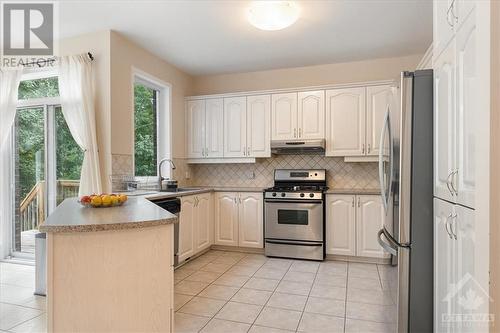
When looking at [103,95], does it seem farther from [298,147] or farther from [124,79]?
[298,147]

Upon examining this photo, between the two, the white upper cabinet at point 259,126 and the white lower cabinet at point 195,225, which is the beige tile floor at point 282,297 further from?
the white upper cabinet at point 259,126

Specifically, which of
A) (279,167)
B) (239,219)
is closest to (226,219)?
(239,219)

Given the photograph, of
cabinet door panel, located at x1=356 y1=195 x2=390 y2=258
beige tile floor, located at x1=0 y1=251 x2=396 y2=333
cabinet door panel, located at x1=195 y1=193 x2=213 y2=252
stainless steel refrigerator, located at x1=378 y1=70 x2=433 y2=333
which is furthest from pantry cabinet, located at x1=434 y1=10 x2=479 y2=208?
cabinet door panel, located at x1=195 y1=193 x2=213 y2=252

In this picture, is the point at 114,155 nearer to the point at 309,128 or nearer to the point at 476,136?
the point at 309,128

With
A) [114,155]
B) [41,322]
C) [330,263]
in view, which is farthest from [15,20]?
[330,263]

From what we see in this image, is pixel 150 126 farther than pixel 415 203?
Yes

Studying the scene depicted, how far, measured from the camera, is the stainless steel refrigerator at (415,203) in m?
1.75

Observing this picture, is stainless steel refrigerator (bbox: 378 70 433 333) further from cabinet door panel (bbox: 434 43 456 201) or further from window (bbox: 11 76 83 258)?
window (bbox: 11 76 83 258)

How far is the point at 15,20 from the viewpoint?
296 cm

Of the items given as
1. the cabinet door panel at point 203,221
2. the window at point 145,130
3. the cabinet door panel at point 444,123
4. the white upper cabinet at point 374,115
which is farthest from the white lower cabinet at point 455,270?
the window at point 145,130

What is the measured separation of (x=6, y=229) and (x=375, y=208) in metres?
4.64

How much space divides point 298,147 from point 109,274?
3005mm

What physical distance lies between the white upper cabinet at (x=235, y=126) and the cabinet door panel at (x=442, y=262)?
2994 mm

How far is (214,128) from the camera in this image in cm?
452
